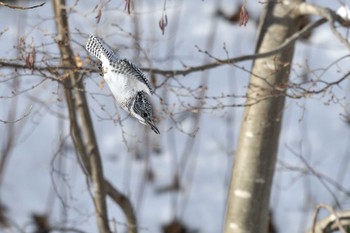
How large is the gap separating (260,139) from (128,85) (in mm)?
1181

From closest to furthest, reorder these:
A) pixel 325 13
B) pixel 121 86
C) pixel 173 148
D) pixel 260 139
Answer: pixel 121 86, pixel 325 13, pixel 260 139, pixel 173 148

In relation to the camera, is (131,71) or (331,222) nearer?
(131,71)

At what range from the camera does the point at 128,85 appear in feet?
3.00

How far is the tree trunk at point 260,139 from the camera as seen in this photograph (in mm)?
2025

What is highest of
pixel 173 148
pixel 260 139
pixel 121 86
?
Answer: pixel 173 148

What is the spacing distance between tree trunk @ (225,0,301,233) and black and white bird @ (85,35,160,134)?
1101mm

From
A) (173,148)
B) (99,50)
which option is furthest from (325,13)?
(173,148)

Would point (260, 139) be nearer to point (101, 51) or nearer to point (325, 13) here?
point (325, 13)

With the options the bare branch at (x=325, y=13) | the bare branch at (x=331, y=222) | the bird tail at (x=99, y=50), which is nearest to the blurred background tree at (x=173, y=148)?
the bare branch at (x=331, y=222)

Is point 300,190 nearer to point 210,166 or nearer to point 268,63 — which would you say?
point 210,166

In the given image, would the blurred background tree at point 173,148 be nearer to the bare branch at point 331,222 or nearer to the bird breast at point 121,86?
the bare branch at point 331,222

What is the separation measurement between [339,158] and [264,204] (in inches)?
62.6

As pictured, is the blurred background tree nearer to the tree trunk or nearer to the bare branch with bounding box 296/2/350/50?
the tree trunk

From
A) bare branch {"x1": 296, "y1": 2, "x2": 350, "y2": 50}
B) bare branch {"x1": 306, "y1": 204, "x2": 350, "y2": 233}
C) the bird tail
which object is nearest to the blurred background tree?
bare branch {"x1": 306, "y1": 204, "x2": 350, "y2": 233}
